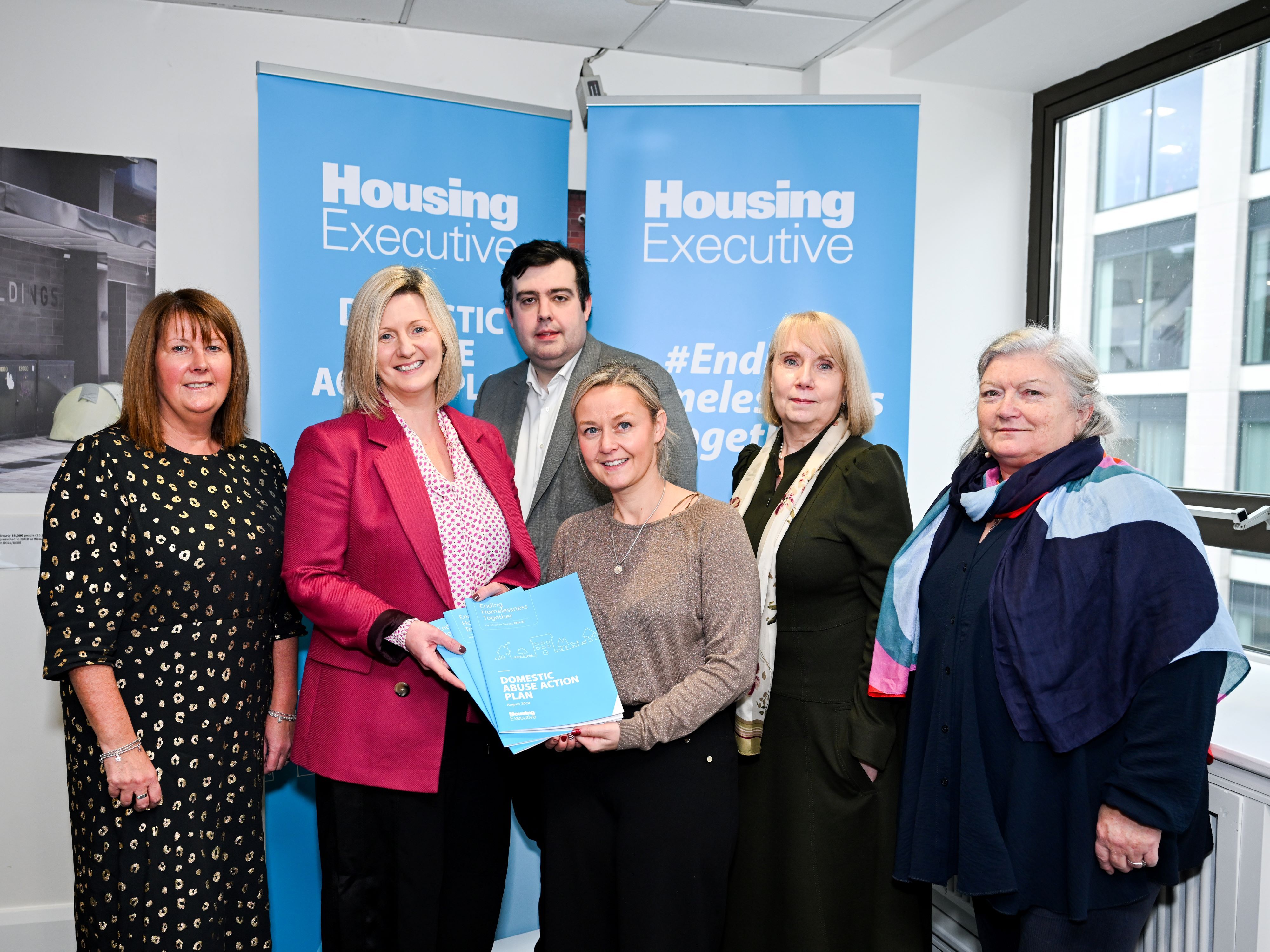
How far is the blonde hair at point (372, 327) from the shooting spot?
6.60ft

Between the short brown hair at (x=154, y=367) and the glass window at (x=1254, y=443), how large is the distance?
324cm

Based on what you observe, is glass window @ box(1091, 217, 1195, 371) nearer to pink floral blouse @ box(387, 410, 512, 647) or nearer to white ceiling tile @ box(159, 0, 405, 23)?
pink floral blouse @ box(387, 410, 512, 647)

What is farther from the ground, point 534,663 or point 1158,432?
point 1158,432

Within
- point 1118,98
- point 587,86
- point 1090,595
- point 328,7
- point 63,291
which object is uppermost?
point 328,7

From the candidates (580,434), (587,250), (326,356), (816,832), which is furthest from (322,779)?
(587,250)

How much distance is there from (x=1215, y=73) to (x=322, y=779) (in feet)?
12.2

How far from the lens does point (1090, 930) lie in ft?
5.58

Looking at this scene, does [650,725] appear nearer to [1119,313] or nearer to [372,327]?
[372,327]

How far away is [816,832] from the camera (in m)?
2.06

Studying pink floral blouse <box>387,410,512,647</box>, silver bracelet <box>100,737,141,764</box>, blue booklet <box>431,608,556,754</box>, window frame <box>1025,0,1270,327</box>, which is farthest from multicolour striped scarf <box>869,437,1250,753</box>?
window frame <box>1025,0,1270,327</box>

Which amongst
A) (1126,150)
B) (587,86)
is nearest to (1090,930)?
(587,86)

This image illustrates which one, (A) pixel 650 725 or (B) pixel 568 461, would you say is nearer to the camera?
(A) pixel 650 725

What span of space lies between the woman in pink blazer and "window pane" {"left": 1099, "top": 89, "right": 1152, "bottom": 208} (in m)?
2.96

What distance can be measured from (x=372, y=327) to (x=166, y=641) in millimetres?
830
